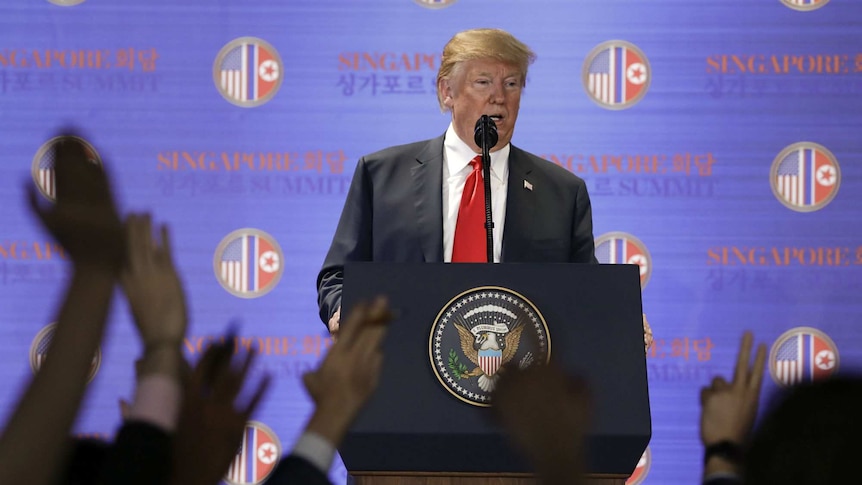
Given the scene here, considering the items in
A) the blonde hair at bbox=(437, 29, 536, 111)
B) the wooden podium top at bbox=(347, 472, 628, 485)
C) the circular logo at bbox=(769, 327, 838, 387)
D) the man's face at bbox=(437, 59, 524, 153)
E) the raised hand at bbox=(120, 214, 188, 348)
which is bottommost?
the circular logo at bbox=(769, 327, 838, 387)

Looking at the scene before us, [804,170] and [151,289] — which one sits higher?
[804,170]

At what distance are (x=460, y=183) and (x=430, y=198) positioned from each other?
12cm

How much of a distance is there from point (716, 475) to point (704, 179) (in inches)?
144

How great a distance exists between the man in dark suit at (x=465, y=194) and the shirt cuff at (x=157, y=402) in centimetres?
204

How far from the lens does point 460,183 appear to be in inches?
129

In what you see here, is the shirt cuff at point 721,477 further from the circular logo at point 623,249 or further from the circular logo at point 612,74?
the circular logo at point 612,74

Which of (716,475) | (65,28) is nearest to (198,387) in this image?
(716,475)

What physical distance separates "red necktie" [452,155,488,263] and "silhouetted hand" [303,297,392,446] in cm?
200

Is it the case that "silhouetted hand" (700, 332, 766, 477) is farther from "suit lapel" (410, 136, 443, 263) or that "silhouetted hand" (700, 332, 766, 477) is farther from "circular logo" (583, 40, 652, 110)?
"circular logo" (583, 40, 652, 110)

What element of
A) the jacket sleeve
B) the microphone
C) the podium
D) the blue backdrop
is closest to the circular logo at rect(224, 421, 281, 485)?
the blue backdrop

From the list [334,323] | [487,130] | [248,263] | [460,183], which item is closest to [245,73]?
[248,263]

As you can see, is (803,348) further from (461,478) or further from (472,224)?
(461,478)

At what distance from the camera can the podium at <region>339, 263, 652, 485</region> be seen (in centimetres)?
225

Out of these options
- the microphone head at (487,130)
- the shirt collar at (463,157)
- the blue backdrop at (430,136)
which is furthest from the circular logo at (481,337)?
the blue backdrop at (430,136)
